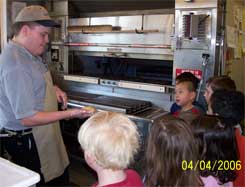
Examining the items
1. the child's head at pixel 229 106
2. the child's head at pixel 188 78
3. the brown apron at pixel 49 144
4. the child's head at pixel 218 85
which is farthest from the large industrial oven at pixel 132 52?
the child's head at pixel 229 106

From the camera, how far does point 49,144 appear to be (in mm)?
1929

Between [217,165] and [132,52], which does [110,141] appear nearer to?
[217,165]

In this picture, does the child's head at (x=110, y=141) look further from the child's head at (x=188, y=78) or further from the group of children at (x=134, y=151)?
the child's head at (x=188, y=78)

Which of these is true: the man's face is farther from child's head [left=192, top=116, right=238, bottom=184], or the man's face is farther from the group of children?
child's head [left=192, top=116, right=238, bottom=184]

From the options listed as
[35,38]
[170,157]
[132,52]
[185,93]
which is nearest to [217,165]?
[170,157]

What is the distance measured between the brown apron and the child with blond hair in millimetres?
866

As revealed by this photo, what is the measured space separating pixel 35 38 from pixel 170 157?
42.8 inches

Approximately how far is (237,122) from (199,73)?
766mm

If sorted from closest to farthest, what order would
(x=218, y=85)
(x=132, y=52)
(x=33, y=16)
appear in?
(x=33, y=16)
(x=218, y=85)
(x=132, y=52)

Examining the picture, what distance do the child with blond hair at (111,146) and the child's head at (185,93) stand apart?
3.78ft

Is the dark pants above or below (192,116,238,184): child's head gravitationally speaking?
below

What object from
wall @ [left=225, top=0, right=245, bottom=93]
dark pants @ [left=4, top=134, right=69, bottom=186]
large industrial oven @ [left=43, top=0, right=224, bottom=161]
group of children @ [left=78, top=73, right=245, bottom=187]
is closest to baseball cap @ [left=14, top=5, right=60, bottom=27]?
dark pants @ [left=4, top=134, right=69, bottom=186]

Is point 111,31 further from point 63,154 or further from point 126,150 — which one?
point 126,150

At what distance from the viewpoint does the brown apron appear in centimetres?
187
